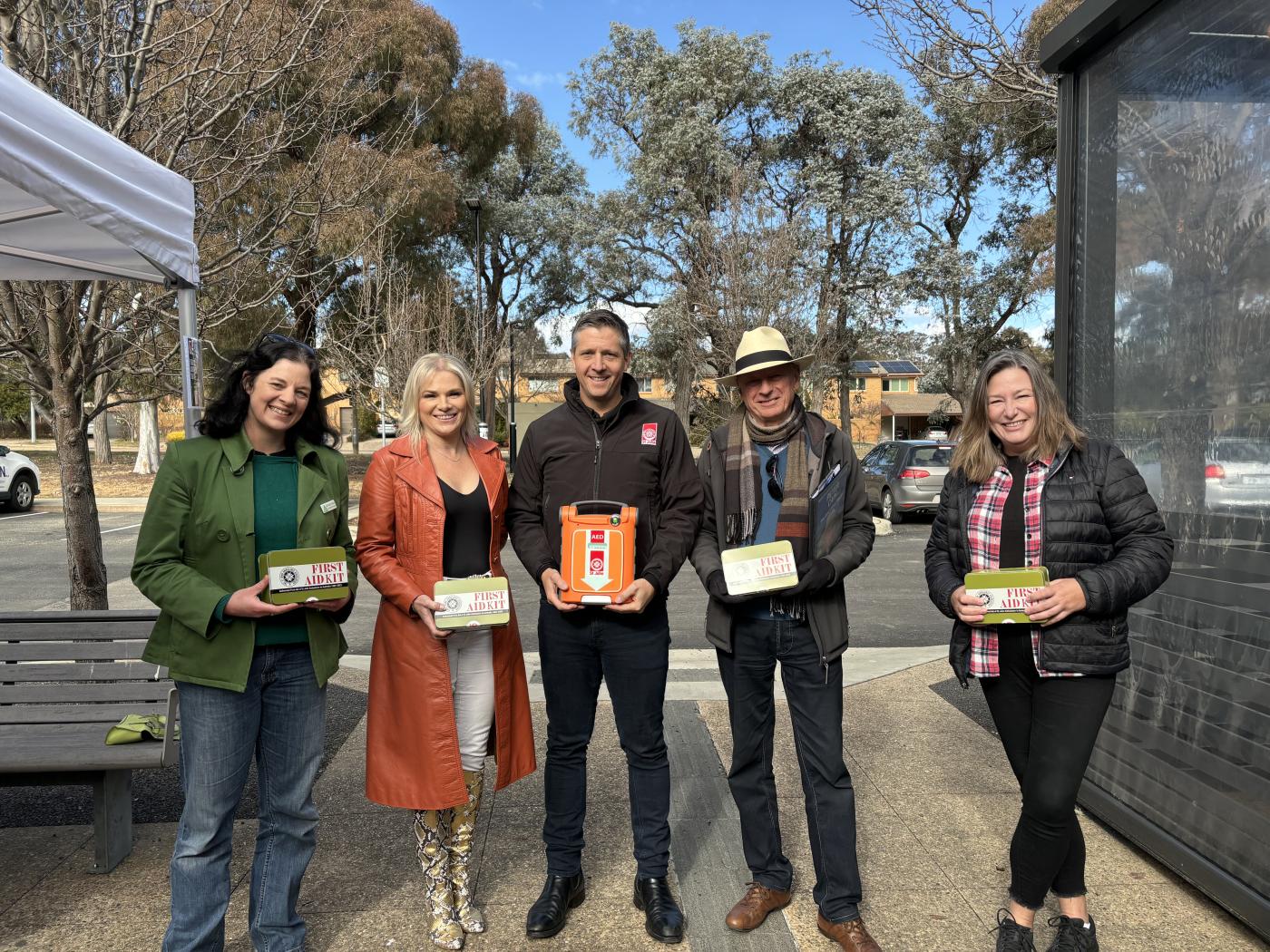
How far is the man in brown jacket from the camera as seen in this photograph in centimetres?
296

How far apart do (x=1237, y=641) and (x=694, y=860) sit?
82.6 inches

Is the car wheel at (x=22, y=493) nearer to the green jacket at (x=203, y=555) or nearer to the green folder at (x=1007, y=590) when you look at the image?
the green jacket at (x=203, y=555)

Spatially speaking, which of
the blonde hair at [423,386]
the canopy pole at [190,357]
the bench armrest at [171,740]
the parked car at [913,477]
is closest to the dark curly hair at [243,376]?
the blonde hair at [423,386]

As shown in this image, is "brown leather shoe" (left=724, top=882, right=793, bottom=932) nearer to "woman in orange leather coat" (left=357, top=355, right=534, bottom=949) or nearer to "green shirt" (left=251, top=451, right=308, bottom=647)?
"woman in orange leather coat" (left=357, top=355, right=534, bottom=949)

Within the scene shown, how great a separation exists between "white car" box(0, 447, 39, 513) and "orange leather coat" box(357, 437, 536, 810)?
19106 millimetres

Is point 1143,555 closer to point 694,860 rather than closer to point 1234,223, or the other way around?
point 1234,223

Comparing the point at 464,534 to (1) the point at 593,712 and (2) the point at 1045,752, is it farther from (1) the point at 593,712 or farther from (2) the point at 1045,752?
(2) the point at 1045,752

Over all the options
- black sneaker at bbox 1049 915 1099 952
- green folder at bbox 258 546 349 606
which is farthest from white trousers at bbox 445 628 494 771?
black sneaker at bbox 1049 915 1099 952

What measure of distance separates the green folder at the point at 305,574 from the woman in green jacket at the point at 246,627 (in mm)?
38

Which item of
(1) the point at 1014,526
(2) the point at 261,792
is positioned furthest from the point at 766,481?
(2) the point at 261,792

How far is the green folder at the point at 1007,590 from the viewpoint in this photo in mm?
2469

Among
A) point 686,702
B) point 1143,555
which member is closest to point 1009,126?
point 686,702

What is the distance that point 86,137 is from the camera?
2.76 m

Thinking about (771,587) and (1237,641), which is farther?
(1237,641)
